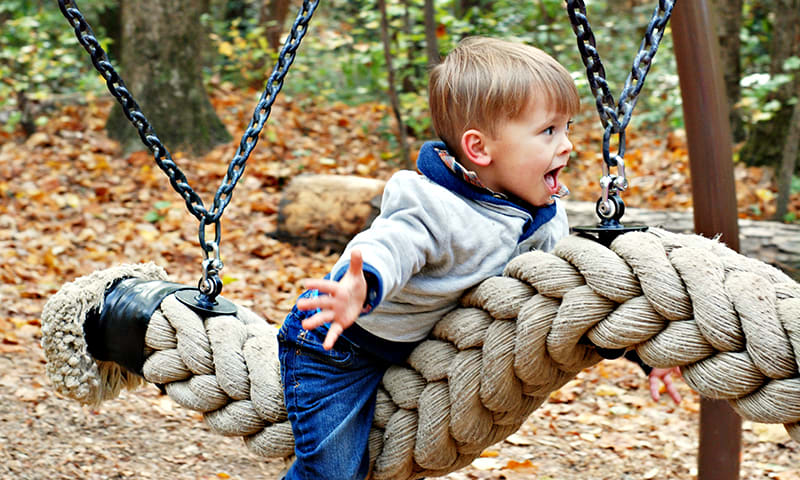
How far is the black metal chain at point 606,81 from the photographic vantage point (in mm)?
1426

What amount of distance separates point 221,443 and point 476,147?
1910 millimetres

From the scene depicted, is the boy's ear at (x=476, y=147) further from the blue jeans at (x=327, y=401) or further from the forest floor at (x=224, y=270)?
the forest floor at (x=224, y=270)

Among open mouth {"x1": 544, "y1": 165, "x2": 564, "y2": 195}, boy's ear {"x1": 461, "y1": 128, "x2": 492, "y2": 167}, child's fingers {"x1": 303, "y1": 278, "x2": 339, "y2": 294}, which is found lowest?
child's fingers {"x1": 303, "y1": 278, "x2": 339, "y2": 294}

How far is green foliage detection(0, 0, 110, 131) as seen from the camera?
→ 6.81m

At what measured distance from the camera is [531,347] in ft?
4.72

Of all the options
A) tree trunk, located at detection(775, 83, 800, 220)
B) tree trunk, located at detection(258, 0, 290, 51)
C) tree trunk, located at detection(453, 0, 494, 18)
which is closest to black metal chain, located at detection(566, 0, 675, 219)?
tree trunk, located at detection(775, 83, 800, 220)

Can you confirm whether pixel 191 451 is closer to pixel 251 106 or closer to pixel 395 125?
pixel 395 125

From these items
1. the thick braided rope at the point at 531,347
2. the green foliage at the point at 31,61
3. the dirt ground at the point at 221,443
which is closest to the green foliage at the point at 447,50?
the green foliage at the point at 31,61

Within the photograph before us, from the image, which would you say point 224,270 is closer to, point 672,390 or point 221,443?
point 221,443

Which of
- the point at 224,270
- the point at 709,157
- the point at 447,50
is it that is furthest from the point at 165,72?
the point at 709,157

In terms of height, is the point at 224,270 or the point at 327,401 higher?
the point at 327,401

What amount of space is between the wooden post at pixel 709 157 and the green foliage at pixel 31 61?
213 inches

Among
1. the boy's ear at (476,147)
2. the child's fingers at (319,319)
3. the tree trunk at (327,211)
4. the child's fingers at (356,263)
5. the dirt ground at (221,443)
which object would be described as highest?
the boy's ear at (476,147)

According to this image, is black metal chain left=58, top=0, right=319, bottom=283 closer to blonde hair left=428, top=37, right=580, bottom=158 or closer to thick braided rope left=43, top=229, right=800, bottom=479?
thick braided rope left=43, top=229, right=800, bottom=479
